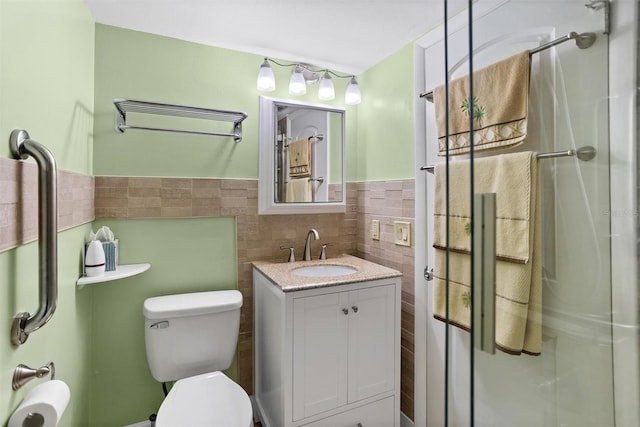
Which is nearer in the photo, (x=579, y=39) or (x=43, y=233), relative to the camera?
(x=43, y=233)

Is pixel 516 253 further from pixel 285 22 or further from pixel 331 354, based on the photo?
pixel 285 22

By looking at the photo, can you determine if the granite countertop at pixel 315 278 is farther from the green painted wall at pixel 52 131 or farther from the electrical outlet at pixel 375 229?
the green painted wall at pixel 52 131

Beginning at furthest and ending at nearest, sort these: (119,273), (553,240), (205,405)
A: (119,273) → (205,405) → (553,240)

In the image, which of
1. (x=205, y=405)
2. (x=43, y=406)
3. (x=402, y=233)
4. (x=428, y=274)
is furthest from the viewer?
(x=402, y=233)

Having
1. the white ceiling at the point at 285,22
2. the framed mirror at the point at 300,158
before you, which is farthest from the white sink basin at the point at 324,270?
the white ceiling at the point at 285,22

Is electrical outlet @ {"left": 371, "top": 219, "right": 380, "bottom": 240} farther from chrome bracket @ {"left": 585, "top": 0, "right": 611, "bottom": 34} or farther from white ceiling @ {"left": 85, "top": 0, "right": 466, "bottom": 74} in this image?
chrome bracket @ {"left": 585, "top": 0, "right": 611, "bottom": 34}

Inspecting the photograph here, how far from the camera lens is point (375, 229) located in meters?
2.04

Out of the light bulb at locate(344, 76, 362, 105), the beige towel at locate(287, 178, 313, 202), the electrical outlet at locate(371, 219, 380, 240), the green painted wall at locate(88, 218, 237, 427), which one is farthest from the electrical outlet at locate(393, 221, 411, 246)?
the green painted wall at locate(88, 218, 237, 427)

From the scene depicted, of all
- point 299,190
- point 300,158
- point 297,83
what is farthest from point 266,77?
point 299,190

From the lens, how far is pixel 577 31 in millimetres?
954

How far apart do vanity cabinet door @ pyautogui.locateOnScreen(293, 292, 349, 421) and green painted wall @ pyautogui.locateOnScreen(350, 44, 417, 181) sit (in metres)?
0.83

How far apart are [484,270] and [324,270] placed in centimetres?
133

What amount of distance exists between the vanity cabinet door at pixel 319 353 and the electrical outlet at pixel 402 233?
1.61 ft

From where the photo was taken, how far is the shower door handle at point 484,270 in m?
0.63
